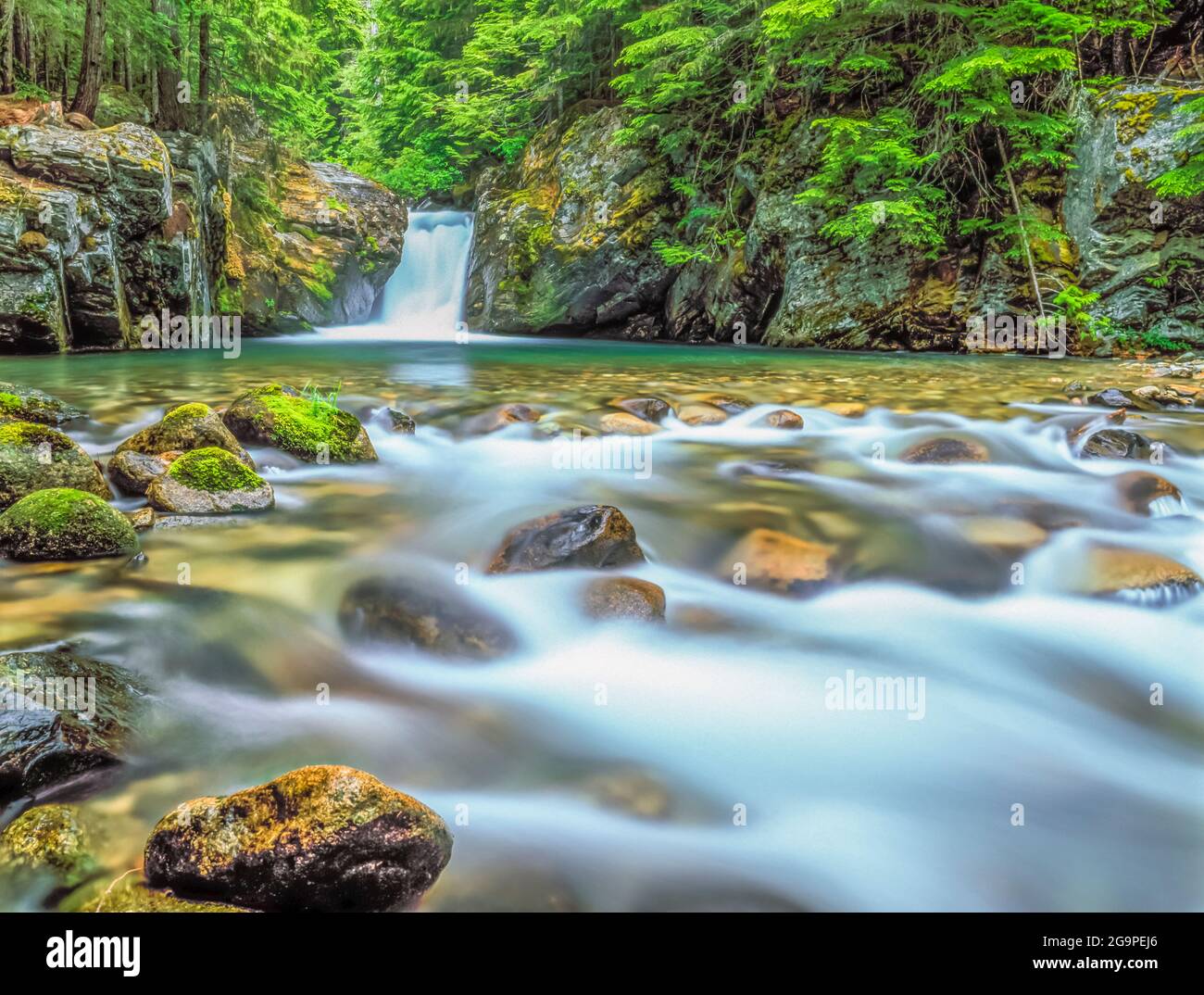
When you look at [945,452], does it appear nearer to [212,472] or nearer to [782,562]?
[782,562]

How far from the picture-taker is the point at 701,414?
6031 mm

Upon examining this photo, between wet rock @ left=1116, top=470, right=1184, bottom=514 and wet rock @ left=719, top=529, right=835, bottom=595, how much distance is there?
1846mm

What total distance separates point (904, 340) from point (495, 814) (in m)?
11.6

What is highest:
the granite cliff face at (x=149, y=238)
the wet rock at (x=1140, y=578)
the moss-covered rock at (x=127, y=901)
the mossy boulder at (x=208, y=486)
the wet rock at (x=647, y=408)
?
the granite cliff face at (x=149, y=238)

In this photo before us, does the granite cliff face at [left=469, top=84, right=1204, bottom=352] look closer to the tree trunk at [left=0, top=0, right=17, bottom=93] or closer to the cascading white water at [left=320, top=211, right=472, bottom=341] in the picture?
the cascading white water at [left=320, top=211, right=472, bottom=341]

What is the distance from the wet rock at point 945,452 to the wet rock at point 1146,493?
94 centimetres

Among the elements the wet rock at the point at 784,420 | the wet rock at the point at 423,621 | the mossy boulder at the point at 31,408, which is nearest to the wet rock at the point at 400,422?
the mossy boulder at the point at 31,408

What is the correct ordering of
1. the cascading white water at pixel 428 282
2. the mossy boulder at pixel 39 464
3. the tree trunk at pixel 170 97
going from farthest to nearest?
the cascading white water at pixel 428 282 < the tree trunk at pixel 170 97 < the mossy boulder at pixel 39 464

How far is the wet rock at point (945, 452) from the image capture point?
487 cm

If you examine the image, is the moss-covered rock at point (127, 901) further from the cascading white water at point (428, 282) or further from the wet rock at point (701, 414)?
the cascading white water at point (428, 282)

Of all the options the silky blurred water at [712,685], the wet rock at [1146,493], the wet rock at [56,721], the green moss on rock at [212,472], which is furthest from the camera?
the wet rock at [1146,493]

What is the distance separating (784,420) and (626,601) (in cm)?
331
